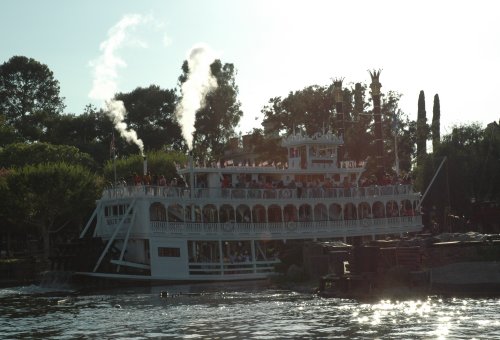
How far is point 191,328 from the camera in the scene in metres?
33.5

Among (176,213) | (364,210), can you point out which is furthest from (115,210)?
(364,210)

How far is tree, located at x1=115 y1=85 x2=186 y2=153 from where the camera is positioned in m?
105

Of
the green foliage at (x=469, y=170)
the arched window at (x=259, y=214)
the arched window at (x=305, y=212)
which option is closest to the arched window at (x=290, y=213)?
the arched window at (x=305, y=212)

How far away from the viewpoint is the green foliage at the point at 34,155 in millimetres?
84250

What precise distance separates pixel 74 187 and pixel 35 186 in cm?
358

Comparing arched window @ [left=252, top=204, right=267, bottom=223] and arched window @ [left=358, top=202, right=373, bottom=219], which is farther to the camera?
arched window @ [left=358, top=202, right=373, bottom=219]

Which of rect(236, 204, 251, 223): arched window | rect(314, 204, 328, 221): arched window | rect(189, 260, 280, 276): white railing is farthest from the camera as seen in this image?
rect(314, 204, 328, 221): arched window

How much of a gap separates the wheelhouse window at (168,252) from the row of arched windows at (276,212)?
194 cm

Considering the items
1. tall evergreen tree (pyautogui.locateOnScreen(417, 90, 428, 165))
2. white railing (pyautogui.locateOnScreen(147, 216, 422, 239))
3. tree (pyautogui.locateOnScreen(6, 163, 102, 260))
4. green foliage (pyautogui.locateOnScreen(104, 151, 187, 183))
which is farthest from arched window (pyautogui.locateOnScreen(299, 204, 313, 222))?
tall evergreen tree (pyautogui.locateOnScreen(417, 90, 428, 165))

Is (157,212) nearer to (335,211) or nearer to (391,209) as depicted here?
(335,211)

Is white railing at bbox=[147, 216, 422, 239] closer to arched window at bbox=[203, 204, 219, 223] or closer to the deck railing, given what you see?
the deck railing

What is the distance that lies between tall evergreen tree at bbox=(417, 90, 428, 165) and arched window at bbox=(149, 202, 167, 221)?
1669 inches

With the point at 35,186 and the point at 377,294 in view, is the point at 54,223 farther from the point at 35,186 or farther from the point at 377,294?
the point at 377,294

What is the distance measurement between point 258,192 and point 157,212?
7210mm
